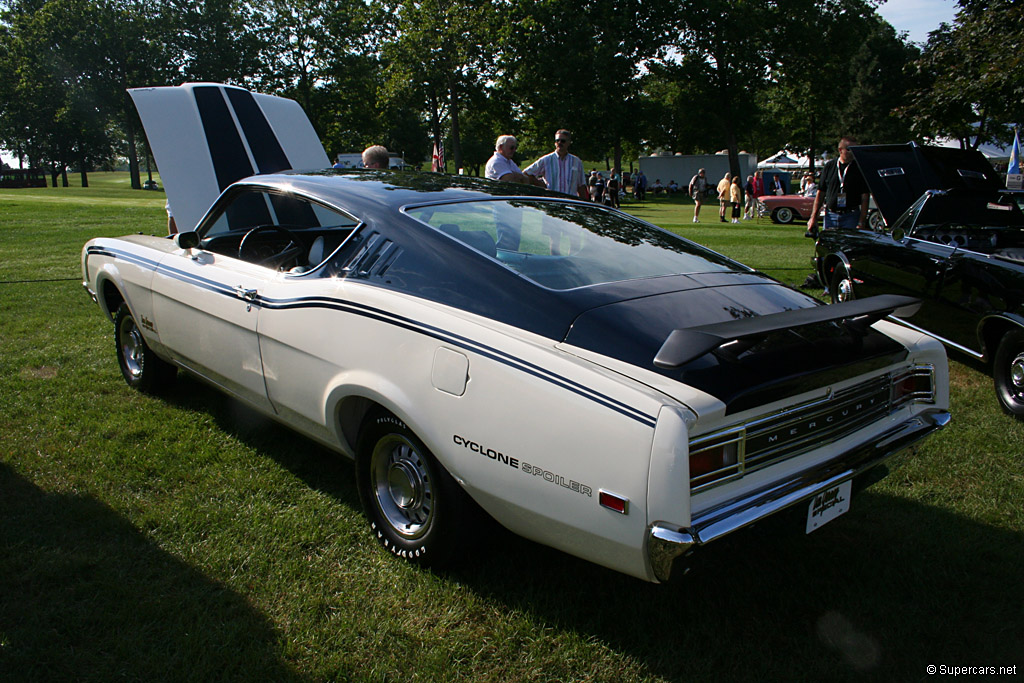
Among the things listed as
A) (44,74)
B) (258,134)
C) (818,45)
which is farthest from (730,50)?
(44,74)

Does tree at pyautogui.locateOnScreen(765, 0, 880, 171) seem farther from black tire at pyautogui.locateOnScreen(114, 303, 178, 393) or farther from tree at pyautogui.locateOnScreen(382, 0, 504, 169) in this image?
black tire at pyautogui.locateOnScreen(114, 303, 178, 393)

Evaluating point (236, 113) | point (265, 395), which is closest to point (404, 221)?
point (265, 395)

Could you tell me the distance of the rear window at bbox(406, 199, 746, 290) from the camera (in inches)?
108

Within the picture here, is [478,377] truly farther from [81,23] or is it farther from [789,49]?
[81,23]

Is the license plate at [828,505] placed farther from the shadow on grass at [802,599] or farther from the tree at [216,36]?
the tree at [216,36]

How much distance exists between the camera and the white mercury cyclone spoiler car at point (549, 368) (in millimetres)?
2039

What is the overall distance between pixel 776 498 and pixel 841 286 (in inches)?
200

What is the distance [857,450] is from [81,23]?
223ft

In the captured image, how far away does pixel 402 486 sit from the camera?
2789mm

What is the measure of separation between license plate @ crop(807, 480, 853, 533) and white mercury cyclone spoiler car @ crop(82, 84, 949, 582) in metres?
0.01

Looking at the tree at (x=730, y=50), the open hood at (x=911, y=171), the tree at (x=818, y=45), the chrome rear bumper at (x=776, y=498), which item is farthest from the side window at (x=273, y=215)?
the tree at (x=818, y=45)

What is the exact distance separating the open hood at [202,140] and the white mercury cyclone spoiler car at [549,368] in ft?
11.7

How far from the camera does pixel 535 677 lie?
87.7 inches

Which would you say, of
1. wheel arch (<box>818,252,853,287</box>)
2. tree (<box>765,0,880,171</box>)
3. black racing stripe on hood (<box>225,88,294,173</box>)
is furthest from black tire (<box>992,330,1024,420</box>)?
tree (<box>765,0,880,171</box>)
